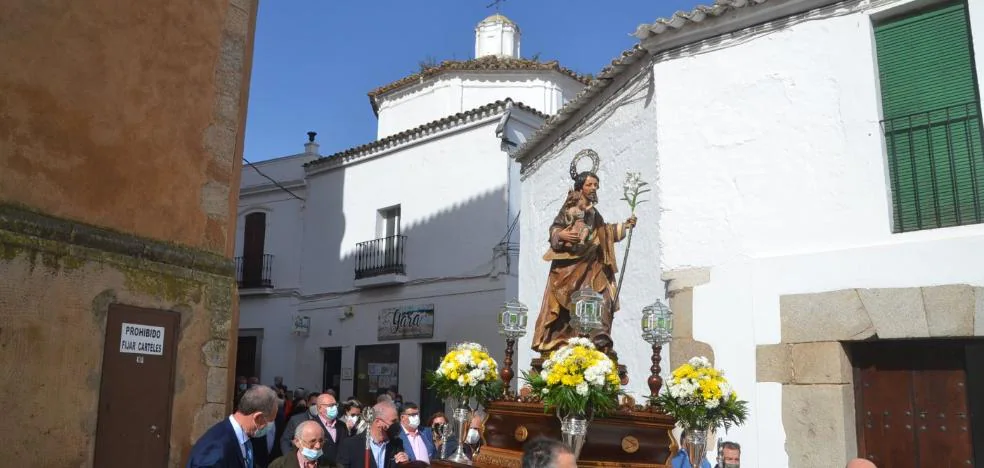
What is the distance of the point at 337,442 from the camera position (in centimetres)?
562

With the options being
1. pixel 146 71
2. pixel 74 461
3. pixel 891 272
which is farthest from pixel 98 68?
pixel 891 272

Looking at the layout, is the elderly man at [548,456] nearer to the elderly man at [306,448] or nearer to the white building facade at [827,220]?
the elderly man at [306,448]

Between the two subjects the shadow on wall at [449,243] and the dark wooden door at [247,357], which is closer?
the shadow on wall at [449,243]

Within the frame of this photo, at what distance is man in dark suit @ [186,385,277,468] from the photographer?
3.90 m

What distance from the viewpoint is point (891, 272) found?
20.2ft

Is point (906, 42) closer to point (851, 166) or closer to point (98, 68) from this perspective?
point (851, 166)

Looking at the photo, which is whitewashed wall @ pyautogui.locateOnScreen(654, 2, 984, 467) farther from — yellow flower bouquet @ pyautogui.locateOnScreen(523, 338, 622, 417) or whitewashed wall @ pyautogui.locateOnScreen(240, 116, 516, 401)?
whitewashed wall @ pyautogui.locateOnScreen(240, 116, 516, 401)

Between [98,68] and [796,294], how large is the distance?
17.4ft

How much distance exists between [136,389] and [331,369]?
1077cm

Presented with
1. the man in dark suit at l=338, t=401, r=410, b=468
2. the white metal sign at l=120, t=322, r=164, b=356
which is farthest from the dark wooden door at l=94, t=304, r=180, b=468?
the man in dark suit at l=338, t=401, r=410, b=468

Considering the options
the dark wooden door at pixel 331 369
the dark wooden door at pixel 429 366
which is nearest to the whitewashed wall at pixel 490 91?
the dark wooden door at pixel 429 366

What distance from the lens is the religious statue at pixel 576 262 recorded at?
5.45 meters

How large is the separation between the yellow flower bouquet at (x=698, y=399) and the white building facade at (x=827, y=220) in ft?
6.30

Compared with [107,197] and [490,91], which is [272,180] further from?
[107,197]
